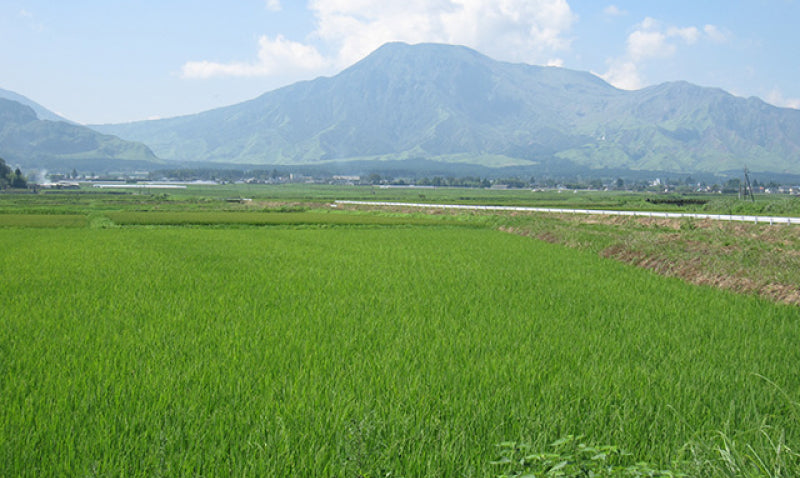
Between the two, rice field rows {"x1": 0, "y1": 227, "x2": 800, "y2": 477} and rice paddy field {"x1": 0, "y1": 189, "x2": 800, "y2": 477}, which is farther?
rice field rows {"x1": 0, "y1": 227, "x2": 800, "y2": 477}

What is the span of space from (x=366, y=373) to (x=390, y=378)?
0.99 feet

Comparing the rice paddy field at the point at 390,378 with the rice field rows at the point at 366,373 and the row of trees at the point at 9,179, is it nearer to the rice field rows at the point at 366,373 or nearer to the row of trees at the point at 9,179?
the rice field rows at the point at 366,373

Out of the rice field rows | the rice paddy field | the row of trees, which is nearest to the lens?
the rice paddy field

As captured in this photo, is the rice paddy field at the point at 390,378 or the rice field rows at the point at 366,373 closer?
the rice paddy field at the point at 390,378

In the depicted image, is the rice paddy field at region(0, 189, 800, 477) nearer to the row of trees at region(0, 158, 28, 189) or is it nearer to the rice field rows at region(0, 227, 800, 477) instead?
the rice field rows at region(0, 227, 800, 477)

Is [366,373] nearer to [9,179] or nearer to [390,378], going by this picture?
[390,378]

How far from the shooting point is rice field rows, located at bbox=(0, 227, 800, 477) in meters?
3.84

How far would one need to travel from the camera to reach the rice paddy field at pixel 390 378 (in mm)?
3701

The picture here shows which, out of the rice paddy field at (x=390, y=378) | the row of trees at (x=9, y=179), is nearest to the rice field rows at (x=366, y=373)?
the rice paddy field at (x=390, y=378)

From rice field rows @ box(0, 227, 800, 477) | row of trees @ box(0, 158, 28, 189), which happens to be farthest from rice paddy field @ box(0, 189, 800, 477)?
row of trees @ box(0, 158, 28, 189)

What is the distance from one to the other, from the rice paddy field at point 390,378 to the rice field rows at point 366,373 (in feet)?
0.08

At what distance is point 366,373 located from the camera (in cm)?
554

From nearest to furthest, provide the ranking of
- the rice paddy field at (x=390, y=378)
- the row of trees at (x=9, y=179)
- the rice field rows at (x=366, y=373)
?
the rice paddy field at (x=390, y=378) → the rice field rows at (x=366, y=373) → the row of trees at (x=9, y=179)

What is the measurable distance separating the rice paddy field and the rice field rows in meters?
0.02
